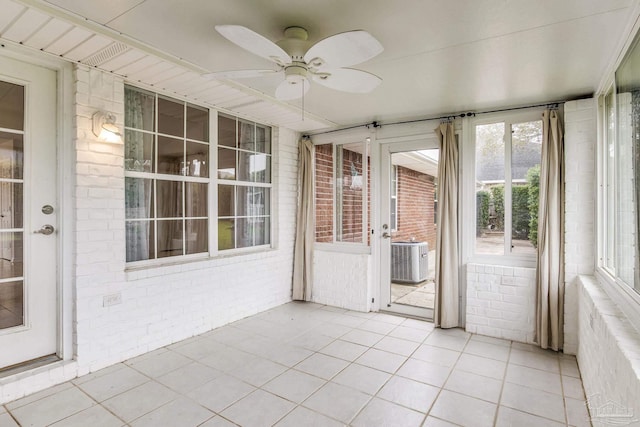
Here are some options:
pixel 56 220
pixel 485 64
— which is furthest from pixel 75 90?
pixel 485 64

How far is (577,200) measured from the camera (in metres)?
3.21

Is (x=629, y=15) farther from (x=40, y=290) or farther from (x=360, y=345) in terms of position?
(x=40, y=290)

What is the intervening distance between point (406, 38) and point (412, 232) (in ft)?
9.45

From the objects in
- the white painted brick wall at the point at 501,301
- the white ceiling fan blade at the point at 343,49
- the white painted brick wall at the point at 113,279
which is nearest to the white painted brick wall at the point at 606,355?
the white painted brick wall at the point at 501,301

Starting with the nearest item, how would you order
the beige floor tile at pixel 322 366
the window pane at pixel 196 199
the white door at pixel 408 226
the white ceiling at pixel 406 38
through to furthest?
the white ceiling at pixel 406 38
the beige floor tile at pixel 322 366
the window pane at pixel 196 199
the white door at pixel 408 226

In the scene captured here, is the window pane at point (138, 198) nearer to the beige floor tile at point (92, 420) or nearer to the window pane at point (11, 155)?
the window pane at point (11, 155)

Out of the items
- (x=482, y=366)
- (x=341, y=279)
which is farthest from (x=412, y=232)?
(x=482, y=366)

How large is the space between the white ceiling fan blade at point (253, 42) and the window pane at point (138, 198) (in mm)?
1914

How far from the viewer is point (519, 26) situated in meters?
2.08

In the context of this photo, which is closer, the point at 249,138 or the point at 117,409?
the point at 117,409

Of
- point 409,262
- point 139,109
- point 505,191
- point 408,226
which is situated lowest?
point 409,262

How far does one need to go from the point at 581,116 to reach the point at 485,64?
131 cm

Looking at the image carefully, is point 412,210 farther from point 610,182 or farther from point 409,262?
point 610,182

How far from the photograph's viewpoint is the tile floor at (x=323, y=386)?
219cm
